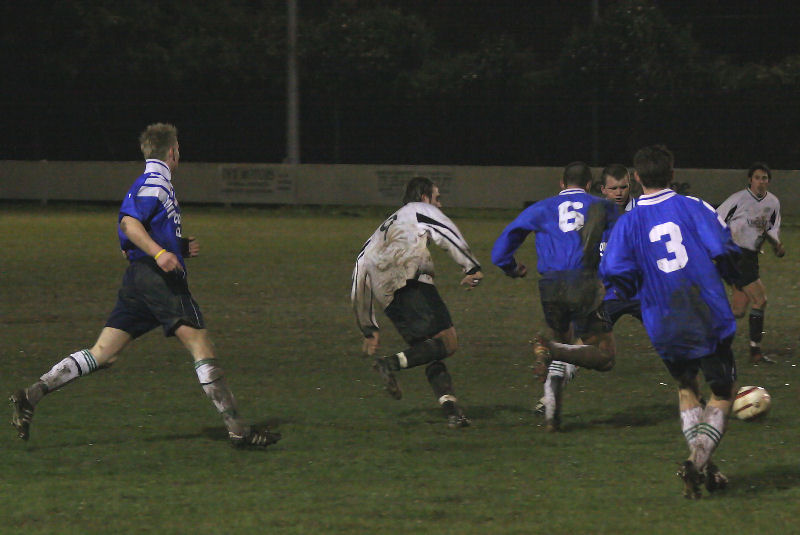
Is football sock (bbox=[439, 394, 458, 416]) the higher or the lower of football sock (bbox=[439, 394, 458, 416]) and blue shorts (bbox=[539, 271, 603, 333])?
the lower

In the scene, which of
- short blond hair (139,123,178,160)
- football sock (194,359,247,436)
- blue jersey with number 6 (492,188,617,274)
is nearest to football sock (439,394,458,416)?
blue jersey with number 6 (492,188,617,274)

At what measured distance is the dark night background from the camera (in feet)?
106

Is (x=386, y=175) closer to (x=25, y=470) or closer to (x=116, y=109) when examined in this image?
(x=116, y=109)

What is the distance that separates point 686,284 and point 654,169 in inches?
23.3

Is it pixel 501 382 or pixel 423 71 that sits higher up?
pixel 423 71

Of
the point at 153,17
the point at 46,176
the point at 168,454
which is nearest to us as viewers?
the point at 168,454

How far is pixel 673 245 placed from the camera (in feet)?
21.3

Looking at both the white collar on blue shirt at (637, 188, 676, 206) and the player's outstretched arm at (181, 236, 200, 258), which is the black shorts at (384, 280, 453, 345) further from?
the white collar on blue shirt at (637, 188, 676, 206)

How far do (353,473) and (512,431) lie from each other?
1.52 m

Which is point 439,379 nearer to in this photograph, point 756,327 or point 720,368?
point 720,368

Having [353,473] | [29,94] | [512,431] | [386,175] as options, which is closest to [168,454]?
[353,473]

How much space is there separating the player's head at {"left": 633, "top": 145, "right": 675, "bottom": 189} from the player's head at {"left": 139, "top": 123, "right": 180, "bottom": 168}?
9.12 feet

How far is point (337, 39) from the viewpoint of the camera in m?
37.0

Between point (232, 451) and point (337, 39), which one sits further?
point (337, 39)
